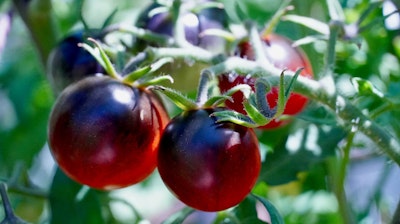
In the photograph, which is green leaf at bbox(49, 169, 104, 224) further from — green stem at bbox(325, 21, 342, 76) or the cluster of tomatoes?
green stem at bbox(325, 21, 342, 76)

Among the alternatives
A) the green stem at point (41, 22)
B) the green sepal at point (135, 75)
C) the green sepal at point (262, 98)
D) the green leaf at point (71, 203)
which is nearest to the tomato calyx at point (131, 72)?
the green sepal at point (135, 75)

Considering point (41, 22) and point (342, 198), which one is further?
point (41, 22)

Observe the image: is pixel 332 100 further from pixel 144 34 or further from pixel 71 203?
pixel 71 203

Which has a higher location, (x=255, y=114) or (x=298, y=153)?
(x=255, y=114)

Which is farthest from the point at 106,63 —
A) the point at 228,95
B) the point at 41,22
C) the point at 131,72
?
the point at 41,22

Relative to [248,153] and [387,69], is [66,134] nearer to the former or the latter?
[248,153]

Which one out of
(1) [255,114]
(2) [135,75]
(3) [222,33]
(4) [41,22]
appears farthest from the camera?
(4) [41,22]

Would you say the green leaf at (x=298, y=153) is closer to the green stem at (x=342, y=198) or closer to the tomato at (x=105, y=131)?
the green stem at (x=342, y=198)

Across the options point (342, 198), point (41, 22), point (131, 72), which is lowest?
point (342, 198)

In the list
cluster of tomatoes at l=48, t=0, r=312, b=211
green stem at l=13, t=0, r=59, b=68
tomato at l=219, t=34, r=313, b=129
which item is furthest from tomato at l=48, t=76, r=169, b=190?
green stem at l=13, t=0, r=59, b=68
